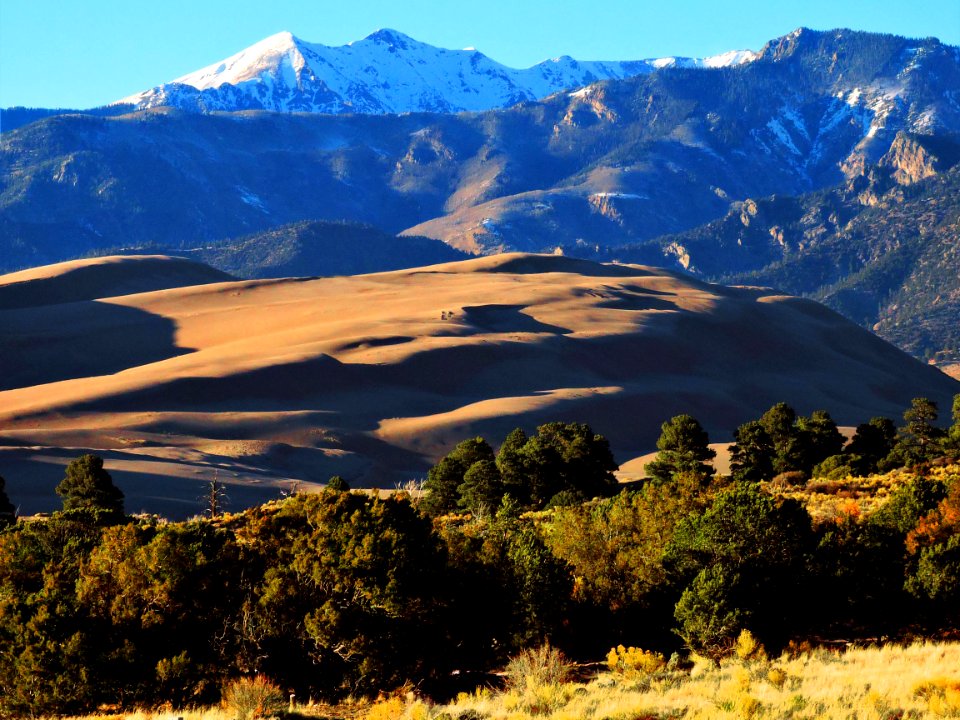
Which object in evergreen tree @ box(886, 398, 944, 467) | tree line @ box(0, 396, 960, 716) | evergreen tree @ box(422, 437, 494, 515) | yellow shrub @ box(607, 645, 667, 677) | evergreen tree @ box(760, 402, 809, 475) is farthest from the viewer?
evergreen tree @ box(760, 402, 809, 475)

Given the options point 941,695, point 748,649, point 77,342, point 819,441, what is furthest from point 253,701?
point 77,342

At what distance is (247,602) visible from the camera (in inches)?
1017

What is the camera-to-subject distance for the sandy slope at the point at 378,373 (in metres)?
90.7

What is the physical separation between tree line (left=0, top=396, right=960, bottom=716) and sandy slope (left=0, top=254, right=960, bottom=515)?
41.6 m

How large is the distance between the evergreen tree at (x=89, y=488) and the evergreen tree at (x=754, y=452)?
28194mm

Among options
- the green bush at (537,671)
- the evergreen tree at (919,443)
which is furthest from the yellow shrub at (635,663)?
the evergreen tree at (919,443)

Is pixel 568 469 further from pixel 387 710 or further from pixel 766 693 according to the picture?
pixel 766 693

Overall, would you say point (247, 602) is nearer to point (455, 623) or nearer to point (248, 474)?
point (455, 623)

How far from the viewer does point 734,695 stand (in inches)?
787

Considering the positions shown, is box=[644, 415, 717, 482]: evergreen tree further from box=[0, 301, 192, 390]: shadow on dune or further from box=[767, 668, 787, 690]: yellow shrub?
box=[0, 301, 192, 390]: shadow on dune

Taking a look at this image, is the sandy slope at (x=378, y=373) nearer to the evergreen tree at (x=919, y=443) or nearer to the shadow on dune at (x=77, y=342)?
the shadow on dune at (x=77, y=342)

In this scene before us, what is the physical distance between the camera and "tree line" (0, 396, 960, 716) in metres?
24.9

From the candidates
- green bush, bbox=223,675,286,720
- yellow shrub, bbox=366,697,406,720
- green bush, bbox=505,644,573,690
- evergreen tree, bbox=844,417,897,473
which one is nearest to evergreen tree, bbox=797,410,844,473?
evergreen tree, bbox=844,417,897,473

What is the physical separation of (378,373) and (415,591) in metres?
93.2
